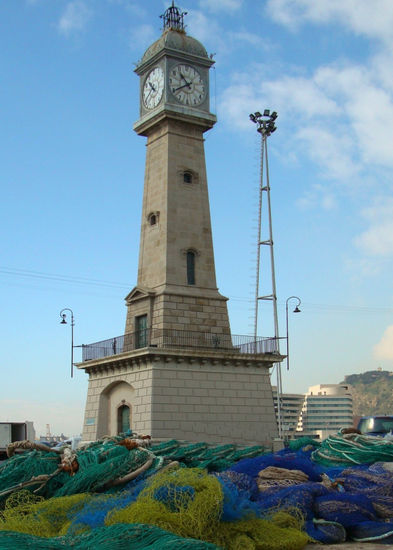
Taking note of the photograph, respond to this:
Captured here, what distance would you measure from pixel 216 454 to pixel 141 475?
6439mm

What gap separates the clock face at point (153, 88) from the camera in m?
29.2

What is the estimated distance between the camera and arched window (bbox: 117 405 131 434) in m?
27.3

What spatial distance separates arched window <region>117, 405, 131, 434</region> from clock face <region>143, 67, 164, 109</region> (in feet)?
39.1

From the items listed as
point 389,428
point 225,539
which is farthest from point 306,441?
point 225,539

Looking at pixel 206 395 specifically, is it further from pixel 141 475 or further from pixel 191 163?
pixel 141 475

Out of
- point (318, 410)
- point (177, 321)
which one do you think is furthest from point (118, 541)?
point (318, 410)

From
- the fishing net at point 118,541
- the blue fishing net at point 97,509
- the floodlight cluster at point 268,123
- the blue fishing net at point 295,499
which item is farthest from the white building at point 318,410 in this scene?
the fishing net at point 118,541

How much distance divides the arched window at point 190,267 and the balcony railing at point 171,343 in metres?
2.09

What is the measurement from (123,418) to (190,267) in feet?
20.4

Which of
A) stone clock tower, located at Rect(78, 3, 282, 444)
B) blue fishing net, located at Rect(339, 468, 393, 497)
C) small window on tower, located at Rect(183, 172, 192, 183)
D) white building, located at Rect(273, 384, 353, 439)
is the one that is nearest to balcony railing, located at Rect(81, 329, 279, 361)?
stone clock tower, located at Rect(78, 3, 282, 444)

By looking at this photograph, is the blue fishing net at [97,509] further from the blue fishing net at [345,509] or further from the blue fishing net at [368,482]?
the blue fishing net at [368,482]

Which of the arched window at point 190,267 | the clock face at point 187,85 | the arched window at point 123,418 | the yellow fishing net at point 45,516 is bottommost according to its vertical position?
the yellow fishing net at point 45,516

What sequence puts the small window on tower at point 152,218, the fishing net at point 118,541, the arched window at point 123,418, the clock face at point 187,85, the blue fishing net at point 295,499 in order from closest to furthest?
the fishing net at point 118,541, the blue fishing net at point 295,499, the arched window at point 123,418, the small window on tower at point 152,218, the clock face at point 187,85

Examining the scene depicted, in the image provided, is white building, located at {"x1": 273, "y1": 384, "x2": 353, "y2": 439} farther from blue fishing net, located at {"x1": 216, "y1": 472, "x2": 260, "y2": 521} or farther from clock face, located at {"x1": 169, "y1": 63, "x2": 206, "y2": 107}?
blue fishing net, located at {"x1": 216, "y1": 472, "x2": 260, "y2": 521}
